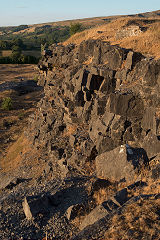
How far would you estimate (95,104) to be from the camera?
1962cm

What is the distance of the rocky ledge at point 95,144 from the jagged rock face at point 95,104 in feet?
0.22

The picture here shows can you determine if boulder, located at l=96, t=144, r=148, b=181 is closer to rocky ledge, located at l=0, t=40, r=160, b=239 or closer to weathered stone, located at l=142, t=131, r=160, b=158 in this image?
rocky ledge, located at l=0, t=40, r=160, b=239

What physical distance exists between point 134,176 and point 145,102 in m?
5.85

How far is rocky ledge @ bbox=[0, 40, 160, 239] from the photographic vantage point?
430 inches

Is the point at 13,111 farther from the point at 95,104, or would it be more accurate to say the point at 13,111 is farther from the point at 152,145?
the point at 152,145

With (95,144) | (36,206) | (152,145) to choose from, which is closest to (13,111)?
(95,144)

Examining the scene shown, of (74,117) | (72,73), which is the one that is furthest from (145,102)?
(72,73)

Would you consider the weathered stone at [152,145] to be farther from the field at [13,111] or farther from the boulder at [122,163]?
the field at [13,111]

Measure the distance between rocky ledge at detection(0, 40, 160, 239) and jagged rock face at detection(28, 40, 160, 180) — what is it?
2.6 inches

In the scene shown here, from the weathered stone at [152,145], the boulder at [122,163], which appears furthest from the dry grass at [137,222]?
the weathered stone at [152,145]

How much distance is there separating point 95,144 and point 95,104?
154 inches

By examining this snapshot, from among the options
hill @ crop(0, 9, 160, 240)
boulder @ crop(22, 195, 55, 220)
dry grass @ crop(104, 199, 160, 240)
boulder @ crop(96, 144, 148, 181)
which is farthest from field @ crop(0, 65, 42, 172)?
dry grass @ crop(104, 199, 160, 240)

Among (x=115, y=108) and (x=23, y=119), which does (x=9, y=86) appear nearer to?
(x=23, y=119)

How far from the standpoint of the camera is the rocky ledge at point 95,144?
10.9 metres
